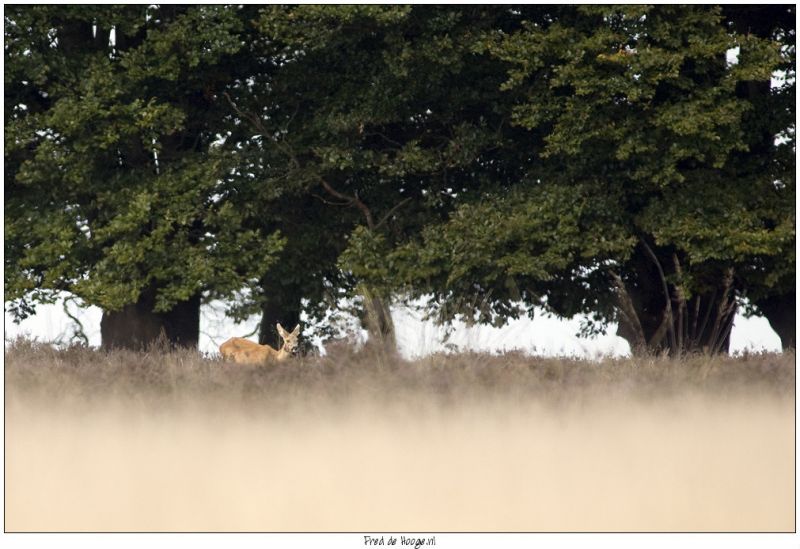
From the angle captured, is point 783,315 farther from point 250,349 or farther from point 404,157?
point 250,349

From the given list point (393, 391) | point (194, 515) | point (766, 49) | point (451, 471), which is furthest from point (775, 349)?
point (194, 515)

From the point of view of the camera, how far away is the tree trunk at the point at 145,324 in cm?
2047

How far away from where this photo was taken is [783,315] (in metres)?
20.0

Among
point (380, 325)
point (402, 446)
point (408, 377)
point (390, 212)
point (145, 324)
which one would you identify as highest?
point (390, 212)

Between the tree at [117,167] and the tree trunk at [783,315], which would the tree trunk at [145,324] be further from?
the tree trunk at [783,315]

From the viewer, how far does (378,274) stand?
18750 mm

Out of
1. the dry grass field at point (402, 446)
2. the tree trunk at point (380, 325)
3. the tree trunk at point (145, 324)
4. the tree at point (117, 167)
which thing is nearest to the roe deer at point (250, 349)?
the tree trunk at point (380, 325)

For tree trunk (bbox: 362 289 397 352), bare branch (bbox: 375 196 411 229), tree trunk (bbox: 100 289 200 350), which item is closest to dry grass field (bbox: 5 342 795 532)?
tree trunk (bbox: 362 289 397 352)

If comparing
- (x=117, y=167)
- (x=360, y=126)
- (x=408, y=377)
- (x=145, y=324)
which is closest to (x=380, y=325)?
(x=408, y=377)

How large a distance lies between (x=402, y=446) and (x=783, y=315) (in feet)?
43.6

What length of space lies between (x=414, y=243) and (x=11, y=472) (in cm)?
1078

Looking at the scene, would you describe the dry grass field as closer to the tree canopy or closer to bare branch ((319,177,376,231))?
the tree canopy

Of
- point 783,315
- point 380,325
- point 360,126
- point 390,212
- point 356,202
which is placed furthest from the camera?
point 356,202

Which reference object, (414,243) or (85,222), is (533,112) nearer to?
(414,243)
